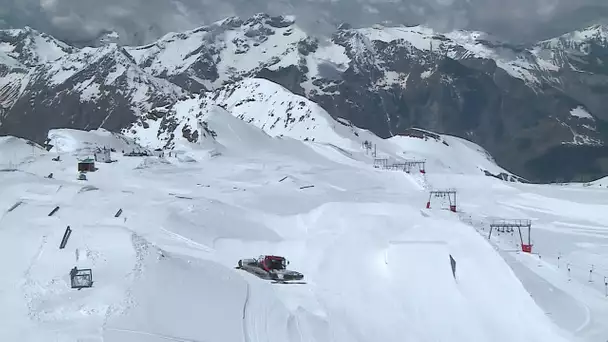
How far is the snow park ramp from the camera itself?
2381cm

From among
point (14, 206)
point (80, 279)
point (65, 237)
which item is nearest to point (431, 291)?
point (80, 279)

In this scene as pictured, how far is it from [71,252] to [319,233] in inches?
662

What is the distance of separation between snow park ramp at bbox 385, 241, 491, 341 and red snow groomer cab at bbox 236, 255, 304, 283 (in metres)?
4.42

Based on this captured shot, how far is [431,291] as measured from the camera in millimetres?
26484

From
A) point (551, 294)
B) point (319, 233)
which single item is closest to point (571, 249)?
point (319, 233)

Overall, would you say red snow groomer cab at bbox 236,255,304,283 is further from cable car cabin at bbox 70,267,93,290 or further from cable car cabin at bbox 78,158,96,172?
cable car cabin at bbox 78,158,96,172

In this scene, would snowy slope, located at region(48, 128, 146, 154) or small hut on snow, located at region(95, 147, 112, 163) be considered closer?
small hut on snow, located at region(95, 147, 112, 163)

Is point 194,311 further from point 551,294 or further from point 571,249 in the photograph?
point 571,249

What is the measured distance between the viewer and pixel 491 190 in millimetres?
82375

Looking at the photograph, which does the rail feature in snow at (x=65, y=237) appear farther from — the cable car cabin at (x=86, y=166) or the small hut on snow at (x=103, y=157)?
the small hut on snow at (x=103, y=157)

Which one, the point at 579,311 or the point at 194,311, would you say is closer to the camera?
the point at 194,311

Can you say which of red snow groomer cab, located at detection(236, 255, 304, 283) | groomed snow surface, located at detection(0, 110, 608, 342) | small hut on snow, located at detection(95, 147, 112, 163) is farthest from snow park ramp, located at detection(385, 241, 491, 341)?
small hut on snow, located at detection(95, 147, 112, 163)

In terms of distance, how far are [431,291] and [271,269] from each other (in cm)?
712

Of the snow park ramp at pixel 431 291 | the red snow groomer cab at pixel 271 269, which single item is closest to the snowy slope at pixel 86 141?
the red snow groomer cab at pixel 271 269
